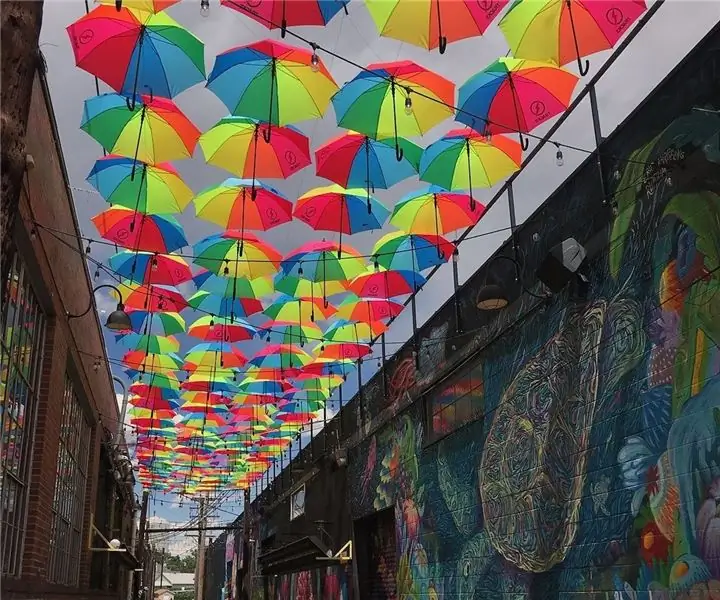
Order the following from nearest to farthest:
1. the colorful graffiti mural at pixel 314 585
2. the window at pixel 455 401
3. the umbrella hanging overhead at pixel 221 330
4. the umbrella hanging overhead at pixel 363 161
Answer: the umbrella hanging overhead at pixel 363 161 → the window at pixel 455 401 → the umbrella hanging overhead at pixel 221 330 → the colorful graffiti mural at pixel 314 585

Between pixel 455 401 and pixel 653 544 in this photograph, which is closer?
pixel 653 544

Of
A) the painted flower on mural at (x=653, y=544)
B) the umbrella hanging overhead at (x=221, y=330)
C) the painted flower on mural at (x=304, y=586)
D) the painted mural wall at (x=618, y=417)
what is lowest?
the painted flower on mural at (x=304, y=586)

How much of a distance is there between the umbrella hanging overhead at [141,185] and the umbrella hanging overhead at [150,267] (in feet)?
5.50

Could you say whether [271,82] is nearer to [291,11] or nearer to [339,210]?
[291,11]

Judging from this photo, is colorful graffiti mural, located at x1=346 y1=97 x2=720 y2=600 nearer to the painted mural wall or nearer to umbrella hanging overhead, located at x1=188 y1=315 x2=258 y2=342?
the painted mural wall

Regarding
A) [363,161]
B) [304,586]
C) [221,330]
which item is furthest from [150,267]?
[304,586]

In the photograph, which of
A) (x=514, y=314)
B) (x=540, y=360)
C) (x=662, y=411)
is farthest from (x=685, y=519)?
(x=514, y=314)

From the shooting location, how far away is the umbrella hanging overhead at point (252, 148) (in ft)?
29.1

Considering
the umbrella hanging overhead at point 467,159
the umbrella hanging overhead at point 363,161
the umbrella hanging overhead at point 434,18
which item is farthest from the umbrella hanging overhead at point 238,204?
the umbrella hanging overhead at point 434,18

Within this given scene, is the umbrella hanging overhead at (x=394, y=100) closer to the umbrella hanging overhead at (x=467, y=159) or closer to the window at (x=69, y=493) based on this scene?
the umbrella hanging overhead at (x=467, y=159)

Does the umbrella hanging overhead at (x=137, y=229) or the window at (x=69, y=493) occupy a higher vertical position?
the umbrella hanging overhead at (x=137, y=229)

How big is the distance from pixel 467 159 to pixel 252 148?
2718 millimetres

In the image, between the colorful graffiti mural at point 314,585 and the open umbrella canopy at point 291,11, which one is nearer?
the open umbrella canopy at point 291,11

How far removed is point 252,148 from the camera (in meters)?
8.97
